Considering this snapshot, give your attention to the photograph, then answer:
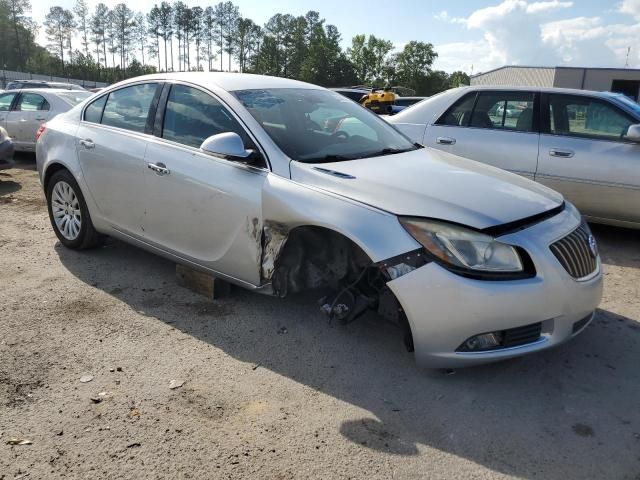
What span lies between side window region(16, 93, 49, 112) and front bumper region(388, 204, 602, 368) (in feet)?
32.2

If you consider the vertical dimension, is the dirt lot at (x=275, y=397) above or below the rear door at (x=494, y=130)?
below

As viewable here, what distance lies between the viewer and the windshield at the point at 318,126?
354 cm

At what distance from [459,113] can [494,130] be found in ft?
1.57

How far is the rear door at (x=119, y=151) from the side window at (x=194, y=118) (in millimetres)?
213

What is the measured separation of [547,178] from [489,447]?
3898 mm

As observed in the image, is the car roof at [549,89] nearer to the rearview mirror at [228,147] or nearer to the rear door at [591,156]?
the rear door at [591,156]

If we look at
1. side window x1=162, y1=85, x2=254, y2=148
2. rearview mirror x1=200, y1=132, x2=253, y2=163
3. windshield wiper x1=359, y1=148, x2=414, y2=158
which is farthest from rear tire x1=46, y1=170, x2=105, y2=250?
windshield wiper x1=359, y1=148, x2=414, y2=158

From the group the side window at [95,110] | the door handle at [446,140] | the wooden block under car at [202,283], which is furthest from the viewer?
the door handle at [446,140]

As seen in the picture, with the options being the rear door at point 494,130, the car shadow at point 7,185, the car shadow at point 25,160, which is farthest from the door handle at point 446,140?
the car shadow at point 25,160

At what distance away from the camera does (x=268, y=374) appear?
10.1 feet

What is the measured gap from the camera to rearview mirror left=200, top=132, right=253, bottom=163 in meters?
3.35

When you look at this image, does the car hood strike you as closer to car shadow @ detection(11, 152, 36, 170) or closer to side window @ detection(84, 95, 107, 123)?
side window @ detection(84, 95, 107, 123)

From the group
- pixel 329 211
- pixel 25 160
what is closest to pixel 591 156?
pixel 329 211

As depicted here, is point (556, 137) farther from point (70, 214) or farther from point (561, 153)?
point (70, 214)
